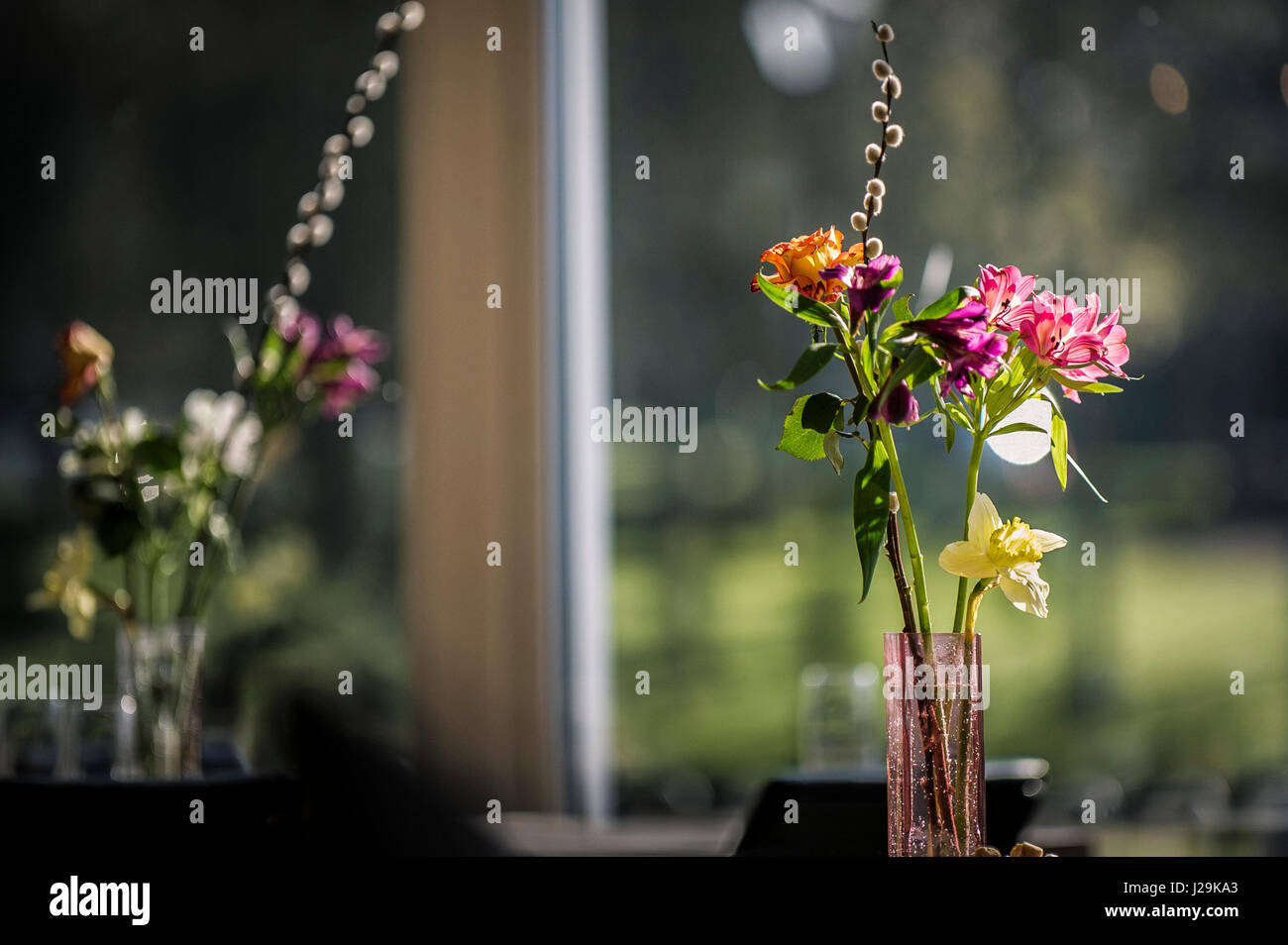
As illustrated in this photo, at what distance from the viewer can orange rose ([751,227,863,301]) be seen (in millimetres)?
773

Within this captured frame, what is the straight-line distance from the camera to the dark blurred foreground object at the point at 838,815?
3.36 ft

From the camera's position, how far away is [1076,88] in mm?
2314

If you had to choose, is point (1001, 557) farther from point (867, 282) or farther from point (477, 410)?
point (477, 410)

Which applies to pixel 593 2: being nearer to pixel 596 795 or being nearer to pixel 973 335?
pixel 596 795

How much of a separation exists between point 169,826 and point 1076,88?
222cm

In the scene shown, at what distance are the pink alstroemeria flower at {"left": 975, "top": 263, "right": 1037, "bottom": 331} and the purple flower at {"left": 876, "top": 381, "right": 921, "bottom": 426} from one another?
10 centimetres

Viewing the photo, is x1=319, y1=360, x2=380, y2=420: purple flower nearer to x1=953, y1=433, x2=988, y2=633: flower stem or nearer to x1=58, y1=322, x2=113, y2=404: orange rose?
x1=58, y1=322, x2=113, y2=404: orange rose

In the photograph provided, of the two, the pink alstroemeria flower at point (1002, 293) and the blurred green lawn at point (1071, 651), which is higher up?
the pink alstroemeria flower at point (1002, 293)

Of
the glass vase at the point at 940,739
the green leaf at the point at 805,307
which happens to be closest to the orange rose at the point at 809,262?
the green leaf at the point at 805,307

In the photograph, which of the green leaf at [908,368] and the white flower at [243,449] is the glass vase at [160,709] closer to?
the white flower at [243,449]

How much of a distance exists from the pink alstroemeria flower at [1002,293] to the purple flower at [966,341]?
0.04m

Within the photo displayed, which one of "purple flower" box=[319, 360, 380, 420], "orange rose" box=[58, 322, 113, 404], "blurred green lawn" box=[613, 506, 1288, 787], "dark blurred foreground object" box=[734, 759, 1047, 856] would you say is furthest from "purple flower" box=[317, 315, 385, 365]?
"blurred green lawn" box=[613, 506, 1288, 787]
